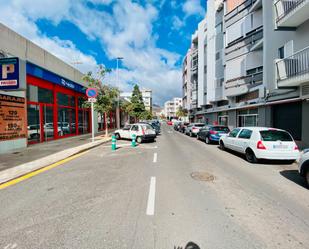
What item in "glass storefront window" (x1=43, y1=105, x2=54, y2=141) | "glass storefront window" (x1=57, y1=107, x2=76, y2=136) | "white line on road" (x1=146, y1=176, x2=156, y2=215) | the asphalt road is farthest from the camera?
"glass storefront window" (x1=57, y1=107, x2=76, y2=136)

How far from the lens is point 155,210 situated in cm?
379

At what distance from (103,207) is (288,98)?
14.3 m

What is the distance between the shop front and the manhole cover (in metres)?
11.8

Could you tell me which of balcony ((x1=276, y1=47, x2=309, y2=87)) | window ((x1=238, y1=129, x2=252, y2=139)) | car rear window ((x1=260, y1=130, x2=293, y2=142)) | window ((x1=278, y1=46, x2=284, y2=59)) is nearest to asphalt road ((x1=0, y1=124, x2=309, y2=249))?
car rear window ((x1=260, y1=130, x2=293, y2=142))

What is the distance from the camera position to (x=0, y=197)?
178 inches

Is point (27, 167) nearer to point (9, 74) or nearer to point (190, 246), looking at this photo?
point (9, 74)

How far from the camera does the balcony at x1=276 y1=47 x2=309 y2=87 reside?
33.8 ft

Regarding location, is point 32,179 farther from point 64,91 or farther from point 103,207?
point 64,91

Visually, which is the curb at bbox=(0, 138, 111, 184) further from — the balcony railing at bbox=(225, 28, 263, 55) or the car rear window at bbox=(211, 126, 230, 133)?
the balcony railing at bbox=(225, 28, 263, 55)

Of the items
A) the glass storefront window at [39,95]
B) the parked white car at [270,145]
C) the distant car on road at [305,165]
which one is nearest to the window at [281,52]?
the parked white car at [270,145]

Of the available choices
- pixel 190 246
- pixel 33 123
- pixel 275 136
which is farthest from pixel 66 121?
pixel 190 246

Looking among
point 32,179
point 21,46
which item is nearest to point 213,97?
point 21,46

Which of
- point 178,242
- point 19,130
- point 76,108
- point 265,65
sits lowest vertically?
point 178,242

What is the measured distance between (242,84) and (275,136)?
14022 mm
